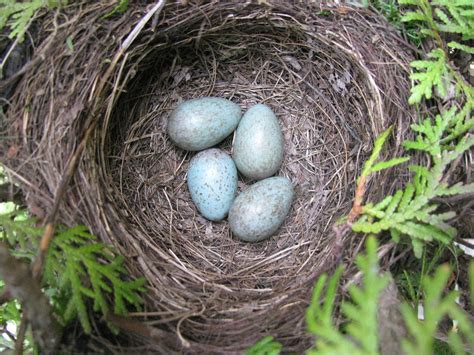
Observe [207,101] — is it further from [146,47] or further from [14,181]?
[14,181]

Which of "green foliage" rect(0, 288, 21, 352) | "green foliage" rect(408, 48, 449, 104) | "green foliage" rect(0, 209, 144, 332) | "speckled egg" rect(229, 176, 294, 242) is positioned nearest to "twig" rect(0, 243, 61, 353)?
"green foliage" rect(0, 209, 144, 332)

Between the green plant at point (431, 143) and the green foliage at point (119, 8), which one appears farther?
the green foliage at point (119, 8)

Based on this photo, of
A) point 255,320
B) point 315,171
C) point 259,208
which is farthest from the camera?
point 315,171

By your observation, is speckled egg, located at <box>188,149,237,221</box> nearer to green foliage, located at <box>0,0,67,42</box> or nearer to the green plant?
the green plant

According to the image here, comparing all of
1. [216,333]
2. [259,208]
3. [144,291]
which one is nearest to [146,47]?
[259,208]

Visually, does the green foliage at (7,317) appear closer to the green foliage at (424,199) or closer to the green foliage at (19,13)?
the green foliage at (19,13)

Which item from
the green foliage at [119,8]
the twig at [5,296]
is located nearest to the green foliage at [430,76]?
the green foliage at [119,8]
